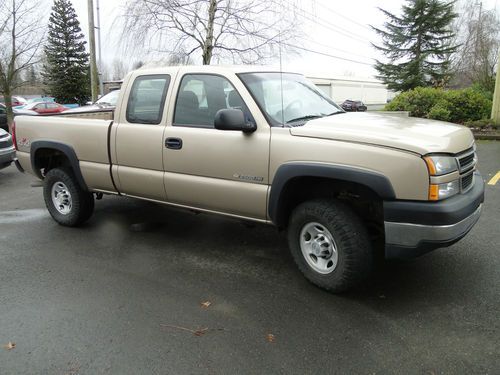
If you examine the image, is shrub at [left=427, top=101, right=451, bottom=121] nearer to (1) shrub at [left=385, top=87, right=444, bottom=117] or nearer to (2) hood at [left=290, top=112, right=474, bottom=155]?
(1) shrub at [left=385, top=87, right=444, bottom=117]

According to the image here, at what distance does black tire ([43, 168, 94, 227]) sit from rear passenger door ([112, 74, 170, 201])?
0.85 metres

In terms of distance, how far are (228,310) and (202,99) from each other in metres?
2.05

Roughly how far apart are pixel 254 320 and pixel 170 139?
77.3 inches

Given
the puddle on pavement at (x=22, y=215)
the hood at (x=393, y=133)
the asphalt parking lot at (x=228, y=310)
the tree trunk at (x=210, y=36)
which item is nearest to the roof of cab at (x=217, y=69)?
the hood at (x=393, y=133)

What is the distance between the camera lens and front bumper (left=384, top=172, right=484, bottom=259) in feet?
9.85

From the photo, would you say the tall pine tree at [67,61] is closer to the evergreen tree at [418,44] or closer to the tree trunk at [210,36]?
the evergreen tree at [418,44]

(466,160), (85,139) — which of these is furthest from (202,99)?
(466,160)

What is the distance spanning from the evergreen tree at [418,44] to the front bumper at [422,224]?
28764 millimetres

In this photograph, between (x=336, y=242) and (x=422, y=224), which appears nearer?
(x=422, y=224)

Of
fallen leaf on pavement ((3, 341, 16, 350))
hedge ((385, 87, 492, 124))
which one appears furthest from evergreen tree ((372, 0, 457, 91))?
fallen leaf on pavement ((3, 341, 16, 350))

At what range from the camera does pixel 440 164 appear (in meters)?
3.04

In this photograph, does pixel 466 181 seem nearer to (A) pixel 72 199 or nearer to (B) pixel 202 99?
(B) pixel 202 99

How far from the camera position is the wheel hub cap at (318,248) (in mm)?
3566

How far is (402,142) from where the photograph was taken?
3.06 m
